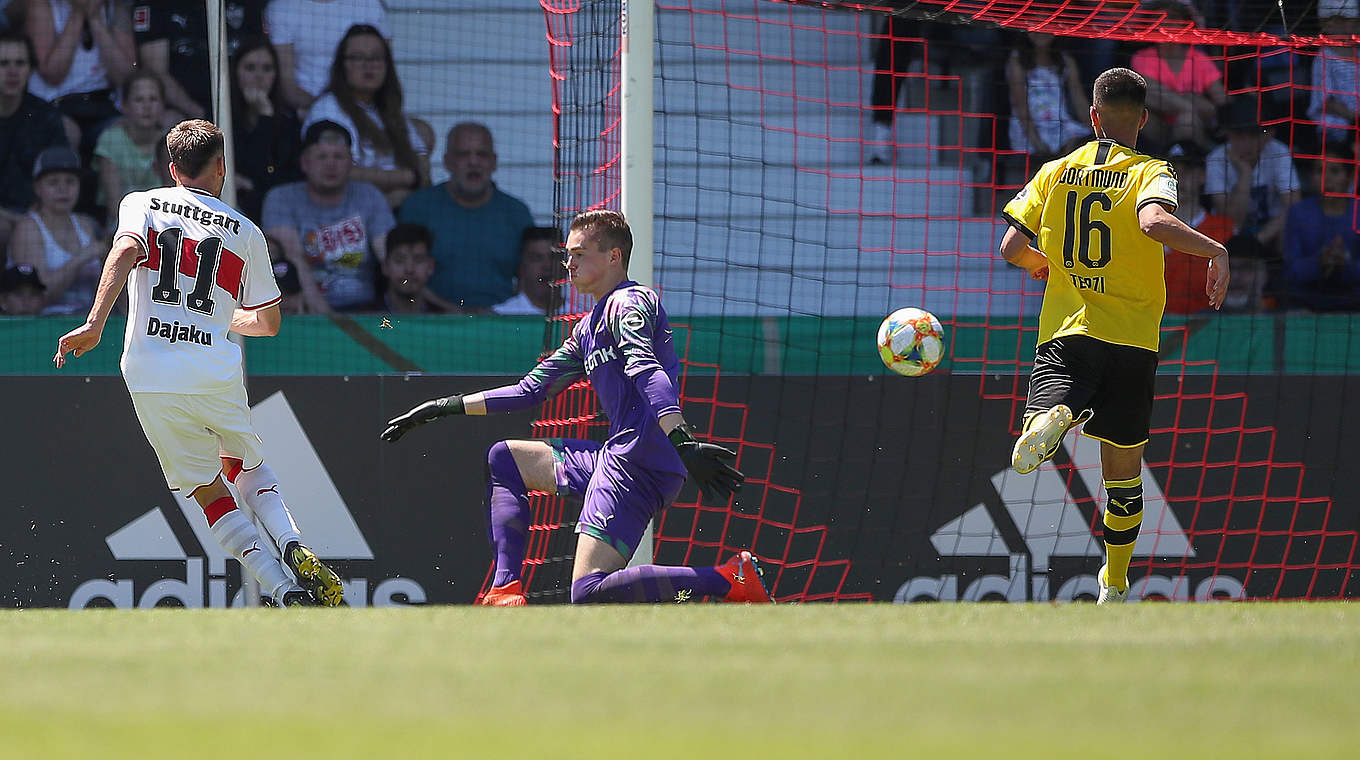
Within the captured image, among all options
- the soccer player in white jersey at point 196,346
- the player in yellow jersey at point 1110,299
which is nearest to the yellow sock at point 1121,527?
the player in yellow jersey at point 1110,299

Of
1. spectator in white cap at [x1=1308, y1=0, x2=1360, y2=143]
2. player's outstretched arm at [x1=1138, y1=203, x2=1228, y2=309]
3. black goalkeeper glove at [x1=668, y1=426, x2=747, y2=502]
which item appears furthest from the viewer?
spectator in white cap at [x1=1308, y1=0, x2=1360, y2=143]

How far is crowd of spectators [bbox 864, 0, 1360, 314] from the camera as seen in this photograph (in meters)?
8.98

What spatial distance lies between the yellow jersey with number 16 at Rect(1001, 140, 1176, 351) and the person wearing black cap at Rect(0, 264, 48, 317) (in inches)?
232

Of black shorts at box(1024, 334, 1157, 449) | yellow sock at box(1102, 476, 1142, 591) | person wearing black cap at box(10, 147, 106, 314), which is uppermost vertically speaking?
person wearing black cap at box(10, 147, 106, 314)

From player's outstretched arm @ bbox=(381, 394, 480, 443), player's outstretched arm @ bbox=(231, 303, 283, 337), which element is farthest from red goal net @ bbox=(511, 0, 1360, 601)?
player's outstretched arm @ bbox=(231, 303, 283, 337)

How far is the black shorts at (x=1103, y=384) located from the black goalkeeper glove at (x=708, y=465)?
1171 mm

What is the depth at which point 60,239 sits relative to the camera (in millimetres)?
8844

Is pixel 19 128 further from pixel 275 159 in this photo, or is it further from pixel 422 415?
pixel 422 415

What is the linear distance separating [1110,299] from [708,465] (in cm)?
163

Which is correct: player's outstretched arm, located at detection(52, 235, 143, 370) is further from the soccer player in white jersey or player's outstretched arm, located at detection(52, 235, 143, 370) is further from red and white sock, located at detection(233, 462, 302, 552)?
red and white sock, located at detection(233, 462, 302, 552)

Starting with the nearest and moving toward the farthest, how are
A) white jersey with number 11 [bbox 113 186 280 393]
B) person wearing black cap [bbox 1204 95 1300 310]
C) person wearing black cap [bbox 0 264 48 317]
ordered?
white jersey with number 11 [bbox 113 186 280 393] < person wearing black cap [bbox 0 264 48 317] < person wearing black cap [bbox 1204 95 1300 310]

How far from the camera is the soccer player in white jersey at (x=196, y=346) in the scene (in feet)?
17.3

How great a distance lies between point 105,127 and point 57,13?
2.97 feet

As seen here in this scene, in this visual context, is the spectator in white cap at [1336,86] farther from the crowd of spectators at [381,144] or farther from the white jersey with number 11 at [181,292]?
the white jersey with number 11 at [181,292]
